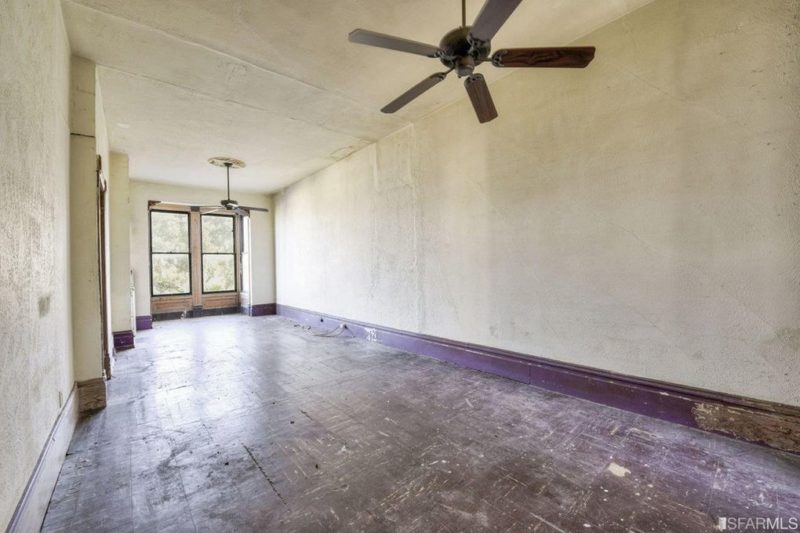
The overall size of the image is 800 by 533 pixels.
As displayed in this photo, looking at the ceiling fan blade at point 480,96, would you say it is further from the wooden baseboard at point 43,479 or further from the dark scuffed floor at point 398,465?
the wooden baseboard at point 43,479

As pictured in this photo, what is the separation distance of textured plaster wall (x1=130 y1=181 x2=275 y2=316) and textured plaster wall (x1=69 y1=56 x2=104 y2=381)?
14.7ft

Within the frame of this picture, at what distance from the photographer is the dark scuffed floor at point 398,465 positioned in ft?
5.60

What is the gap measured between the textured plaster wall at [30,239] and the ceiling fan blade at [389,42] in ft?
5.34

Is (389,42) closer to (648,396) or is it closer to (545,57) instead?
(545,57)

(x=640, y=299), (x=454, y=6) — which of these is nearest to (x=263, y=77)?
(x=454, y=6)

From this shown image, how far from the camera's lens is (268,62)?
3.28 metres

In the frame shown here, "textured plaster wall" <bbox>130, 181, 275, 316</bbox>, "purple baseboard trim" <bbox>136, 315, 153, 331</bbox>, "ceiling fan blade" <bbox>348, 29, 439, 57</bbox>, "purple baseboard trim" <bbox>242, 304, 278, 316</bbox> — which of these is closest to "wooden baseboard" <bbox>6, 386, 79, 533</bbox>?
"ceiling fan blade" <bbox>348, 29, 439, 57</bbox>

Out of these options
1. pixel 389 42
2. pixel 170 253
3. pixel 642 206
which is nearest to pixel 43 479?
pixel 389 42

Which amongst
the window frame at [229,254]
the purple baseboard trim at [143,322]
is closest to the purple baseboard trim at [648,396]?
the purple baseboard trim at [143,322]

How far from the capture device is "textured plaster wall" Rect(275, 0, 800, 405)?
2246mm

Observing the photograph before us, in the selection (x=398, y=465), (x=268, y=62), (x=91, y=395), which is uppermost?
(x=268, y=62)

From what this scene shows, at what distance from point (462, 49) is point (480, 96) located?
611mm

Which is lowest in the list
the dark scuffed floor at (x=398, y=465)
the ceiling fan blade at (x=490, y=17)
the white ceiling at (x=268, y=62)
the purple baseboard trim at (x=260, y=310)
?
the dark scuffed floor at (x=398, y=465)

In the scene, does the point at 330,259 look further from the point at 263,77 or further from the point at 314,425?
the point at 314,425
